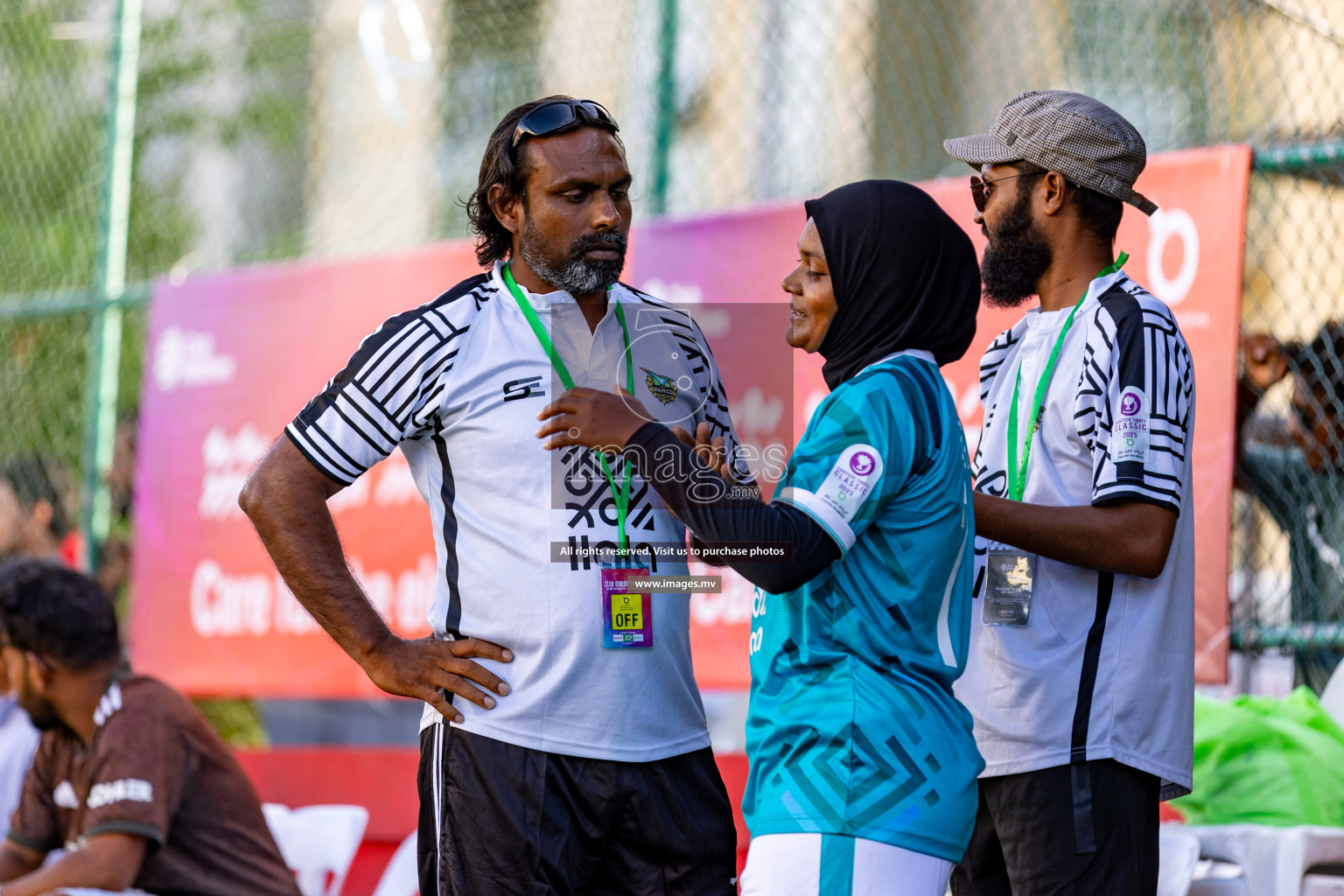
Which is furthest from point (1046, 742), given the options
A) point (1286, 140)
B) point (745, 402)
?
point (1286, 140)

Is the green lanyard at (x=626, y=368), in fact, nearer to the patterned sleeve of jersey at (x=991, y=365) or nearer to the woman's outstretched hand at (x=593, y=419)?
the woman's outstretched hand at (x=593, y=419)

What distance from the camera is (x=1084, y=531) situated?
261 centimetres

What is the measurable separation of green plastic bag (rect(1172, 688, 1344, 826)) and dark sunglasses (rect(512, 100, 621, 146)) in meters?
2.09

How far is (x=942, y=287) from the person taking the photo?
7.73 feet

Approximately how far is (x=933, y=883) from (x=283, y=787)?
3946 millimetres

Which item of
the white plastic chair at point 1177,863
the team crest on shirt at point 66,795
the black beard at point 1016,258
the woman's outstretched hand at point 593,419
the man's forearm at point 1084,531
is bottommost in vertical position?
the team crest on shirt at point 66,795

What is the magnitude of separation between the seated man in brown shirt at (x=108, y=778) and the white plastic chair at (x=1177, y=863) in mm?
2338

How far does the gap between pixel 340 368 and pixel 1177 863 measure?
3576mm

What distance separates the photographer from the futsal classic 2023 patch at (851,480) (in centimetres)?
221

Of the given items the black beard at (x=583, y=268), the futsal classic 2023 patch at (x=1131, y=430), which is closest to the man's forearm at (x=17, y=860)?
the black beard at (x=583, y=268)

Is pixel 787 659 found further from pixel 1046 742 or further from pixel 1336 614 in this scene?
pixel 1336 614

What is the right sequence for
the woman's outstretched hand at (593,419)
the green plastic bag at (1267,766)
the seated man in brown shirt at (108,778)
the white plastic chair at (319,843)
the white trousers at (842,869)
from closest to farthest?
the white trousers at (842,869), the woman's outstretched hand at (593,419), the green plastic bag at (1267,766), the seated man in brown shirt at (108,778), the white plastic chair at (319,843)

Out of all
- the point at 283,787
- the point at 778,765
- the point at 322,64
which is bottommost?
the point at 283,787

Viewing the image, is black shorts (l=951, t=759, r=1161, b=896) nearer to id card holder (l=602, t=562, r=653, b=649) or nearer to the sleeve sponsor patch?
id card holder (l=602, t=562, r=653, b=649)
